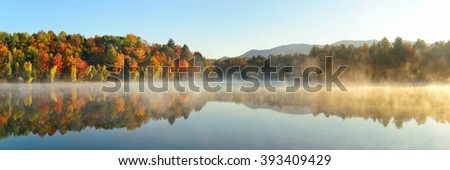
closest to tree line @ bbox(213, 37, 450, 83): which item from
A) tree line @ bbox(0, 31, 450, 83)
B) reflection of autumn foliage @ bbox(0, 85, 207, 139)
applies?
tree line @ bbox(0, 31, 450, 83)

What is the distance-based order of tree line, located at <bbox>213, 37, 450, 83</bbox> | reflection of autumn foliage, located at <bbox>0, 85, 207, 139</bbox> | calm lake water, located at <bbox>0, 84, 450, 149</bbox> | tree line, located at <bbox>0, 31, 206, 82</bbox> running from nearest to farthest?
1. calm lake water, located at <bbox>0, 84, 450, 149</bbox>
2. reflection of autumn foliage, located at <bbox>0, 85, 207, 139</bbox>
3. tree line, located at <bbox>213, 37, 450, 83</bbox>
4. tree line, located at <bbox>0, 31, 206, 82</bbox>

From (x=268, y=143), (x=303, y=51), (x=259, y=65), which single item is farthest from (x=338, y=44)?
(x=268, y=143)

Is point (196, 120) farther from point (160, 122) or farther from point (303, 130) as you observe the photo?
point (303, 130)

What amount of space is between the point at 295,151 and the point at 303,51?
40.6 metres

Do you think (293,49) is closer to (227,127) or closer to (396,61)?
(396,61)

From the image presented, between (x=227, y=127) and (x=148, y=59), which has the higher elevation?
(x=148, y=59)

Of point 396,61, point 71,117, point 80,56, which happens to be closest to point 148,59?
point 80,56

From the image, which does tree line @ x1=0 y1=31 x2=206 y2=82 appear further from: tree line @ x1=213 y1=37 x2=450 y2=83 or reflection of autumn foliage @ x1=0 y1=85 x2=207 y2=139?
reflection of autumn foliage @ x1=0 y1=85 x2=207 y2=139

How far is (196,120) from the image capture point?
35.2 ft

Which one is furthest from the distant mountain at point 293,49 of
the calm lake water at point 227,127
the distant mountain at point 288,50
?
the calm lake water at point 227,127

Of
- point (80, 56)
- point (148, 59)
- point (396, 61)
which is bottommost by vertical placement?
point (396, 61)

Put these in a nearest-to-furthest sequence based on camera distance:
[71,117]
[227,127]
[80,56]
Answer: [227,127]
[71,117]
[80,56]

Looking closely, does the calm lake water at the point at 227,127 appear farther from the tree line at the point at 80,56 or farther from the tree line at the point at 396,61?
the tree line at the point at 80,56

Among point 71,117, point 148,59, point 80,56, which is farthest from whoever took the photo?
point 148,59
